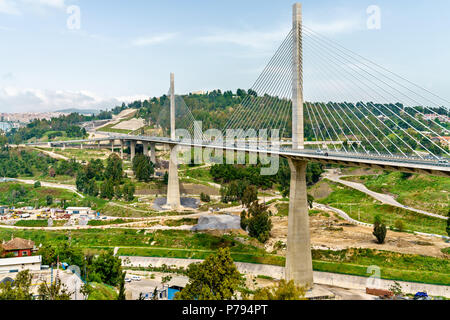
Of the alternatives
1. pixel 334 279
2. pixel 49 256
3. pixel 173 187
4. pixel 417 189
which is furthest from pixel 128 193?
pixel 417 189

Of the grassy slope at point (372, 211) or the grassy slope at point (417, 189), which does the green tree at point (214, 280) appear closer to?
the grassy slope at point (372, 211)

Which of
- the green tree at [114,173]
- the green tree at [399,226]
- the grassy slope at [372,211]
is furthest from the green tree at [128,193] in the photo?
the green tree at [399,226]

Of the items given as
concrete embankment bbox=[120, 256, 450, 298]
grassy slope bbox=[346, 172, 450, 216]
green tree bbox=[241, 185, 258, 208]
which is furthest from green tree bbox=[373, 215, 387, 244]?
green tree bbox=[241, 185, 258, 208]

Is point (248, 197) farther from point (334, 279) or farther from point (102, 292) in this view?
point (102, 292)

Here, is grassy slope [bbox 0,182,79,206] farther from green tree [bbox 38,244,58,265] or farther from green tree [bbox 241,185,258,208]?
green tree [bbox 38,244,58,265]
